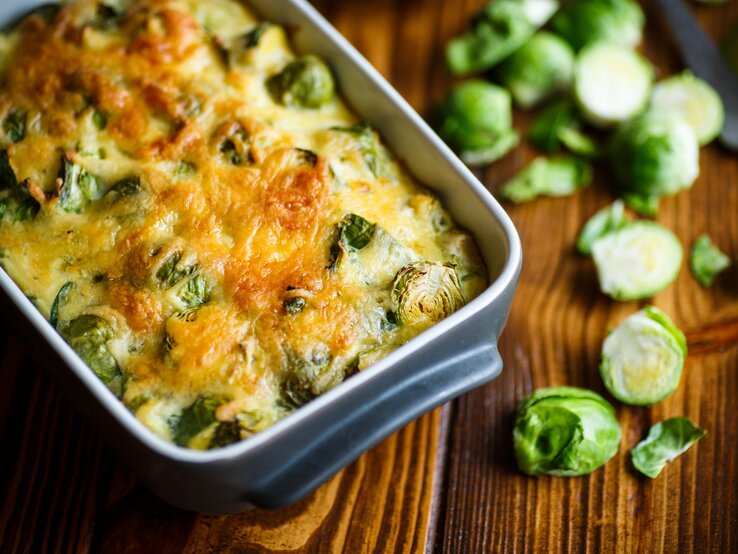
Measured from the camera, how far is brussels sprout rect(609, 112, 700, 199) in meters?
3.23

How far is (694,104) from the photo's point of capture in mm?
3500

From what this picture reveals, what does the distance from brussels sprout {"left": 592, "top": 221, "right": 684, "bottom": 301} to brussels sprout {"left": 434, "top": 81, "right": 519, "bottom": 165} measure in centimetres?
58

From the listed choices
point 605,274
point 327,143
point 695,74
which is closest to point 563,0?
point 695,74

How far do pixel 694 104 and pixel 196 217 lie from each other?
211 centimetres

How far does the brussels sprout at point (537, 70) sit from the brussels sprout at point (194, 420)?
1985mm

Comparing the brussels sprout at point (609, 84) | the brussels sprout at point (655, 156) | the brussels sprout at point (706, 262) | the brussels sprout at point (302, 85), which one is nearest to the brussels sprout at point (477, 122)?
the brussels sprout at point (609, 84)

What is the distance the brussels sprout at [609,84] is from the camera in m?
3.46

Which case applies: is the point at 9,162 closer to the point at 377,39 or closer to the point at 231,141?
the point at 231,141

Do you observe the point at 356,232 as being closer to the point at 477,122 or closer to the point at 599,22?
the point at 477,122

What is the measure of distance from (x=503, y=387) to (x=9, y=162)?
67.9 inches

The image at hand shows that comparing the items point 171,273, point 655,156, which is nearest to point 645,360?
point 655,156

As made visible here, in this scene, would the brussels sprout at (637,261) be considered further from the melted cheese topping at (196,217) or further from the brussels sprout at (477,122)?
the melted cheese topping at (196,217)

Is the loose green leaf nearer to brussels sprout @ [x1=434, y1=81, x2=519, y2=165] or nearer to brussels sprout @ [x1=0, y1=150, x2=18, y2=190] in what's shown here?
brussels sprout @ [x1=434, y1=81, x2=519, y2=165]

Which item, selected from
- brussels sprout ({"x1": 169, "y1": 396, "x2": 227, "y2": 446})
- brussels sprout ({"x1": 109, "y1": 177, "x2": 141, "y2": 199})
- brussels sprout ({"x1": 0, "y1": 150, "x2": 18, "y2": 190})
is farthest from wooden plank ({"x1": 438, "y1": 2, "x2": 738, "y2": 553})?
brussels sprout ({"x1": 0, "y1": 150, "x2": 18, "y2": 190})
